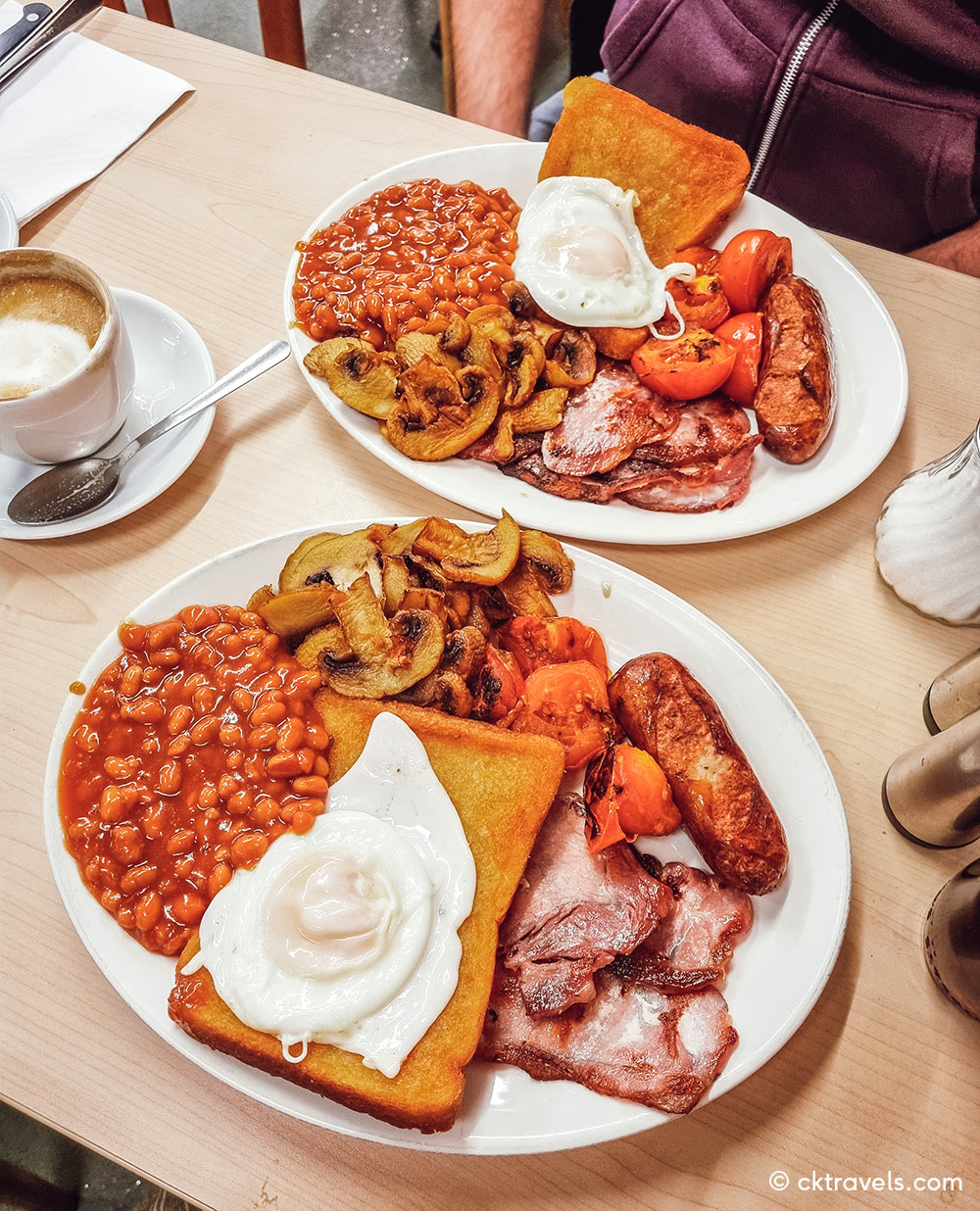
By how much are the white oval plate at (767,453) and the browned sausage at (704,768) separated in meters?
Result: 0.35

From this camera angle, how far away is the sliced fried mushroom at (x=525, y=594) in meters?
1.63

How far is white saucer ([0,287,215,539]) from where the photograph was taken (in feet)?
5.96

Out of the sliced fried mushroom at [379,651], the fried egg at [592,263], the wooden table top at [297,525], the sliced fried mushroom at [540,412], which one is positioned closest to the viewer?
the wooden table top at [297,525]

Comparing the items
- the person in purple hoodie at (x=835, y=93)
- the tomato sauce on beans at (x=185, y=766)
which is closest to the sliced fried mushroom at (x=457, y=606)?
the tomato sauce on beans at (x=185, y=766)

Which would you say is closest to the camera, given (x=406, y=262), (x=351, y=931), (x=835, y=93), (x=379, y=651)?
(x=351, y=931)

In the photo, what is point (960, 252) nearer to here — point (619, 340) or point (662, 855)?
point (619, 340)

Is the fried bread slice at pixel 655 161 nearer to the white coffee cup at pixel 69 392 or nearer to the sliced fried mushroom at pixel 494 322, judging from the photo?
the sliced fried mushroom at pixel 494 322

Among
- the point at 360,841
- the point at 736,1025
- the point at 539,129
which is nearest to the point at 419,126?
the point at 539,129

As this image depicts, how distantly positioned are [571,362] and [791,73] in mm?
1198

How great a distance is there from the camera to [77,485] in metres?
1.81

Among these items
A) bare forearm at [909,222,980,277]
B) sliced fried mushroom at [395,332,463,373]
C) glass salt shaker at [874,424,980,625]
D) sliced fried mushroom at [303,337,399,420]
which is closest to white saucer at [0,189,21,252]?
sliced fried mushroom at [303,337,399,420]

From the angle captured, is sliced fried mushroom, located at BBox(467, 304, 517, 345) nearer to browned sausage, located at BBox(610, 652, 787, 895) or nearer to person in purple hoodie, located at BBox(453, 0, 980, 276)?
browned sausage, located at BBox(610, 652, 787, 895)

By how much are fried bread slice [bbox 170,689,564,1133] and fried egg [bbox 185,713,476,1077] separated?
0.03m

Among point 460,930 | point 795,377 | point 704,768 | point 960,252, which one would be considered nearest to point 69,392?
point 460,930
